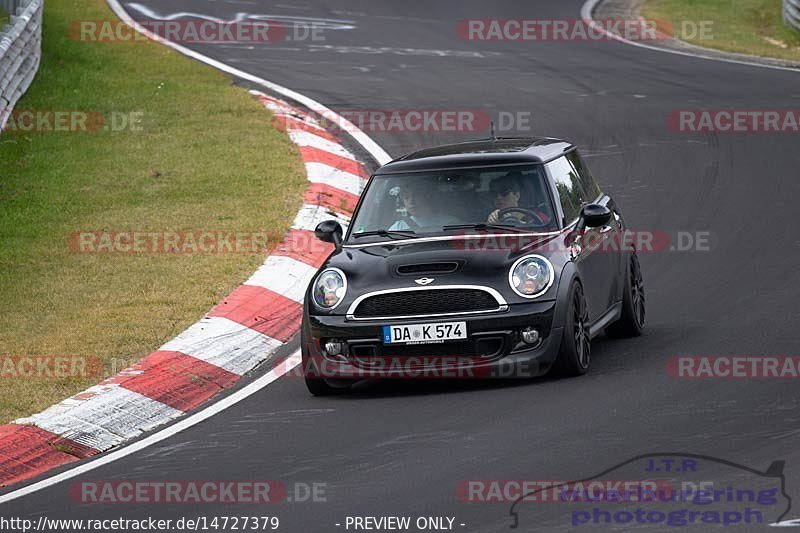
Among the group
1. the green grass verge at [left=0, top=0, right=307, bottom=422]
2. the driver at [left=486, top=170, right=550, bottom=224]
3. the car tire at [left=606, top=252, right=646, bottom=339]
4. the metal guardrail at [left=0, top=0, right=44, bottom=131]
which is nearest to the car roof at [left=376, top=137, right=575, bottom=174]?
the driver at [left=486, top=170, right=550, bottom=224]

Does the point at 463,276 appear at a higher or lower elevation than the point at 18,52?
lower

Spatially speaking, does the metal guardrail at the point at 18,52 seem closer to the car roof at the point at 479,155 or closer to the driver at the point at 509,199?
the car roof at the point at 479,155

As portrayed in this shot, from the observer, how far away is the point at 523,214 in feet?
32.4

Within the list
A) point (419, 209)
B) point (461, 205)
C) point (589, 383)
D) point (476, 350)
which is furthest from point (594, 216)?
point (476, 350)

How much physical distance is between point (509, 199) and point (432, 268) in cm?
104

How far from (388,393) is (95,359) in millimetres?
2195

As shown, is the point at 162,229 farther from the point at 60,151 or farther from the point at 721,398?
the point at 721,398

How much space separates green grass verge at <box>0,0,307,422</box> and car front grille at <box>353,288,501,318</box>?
2.08m

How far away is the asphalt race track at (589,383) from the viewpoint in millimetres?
7137

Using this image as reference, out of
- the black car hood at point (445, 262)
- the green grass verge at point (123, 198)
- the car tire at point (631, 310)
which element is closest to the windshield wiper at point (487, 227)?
the black car hood at point (445, 262)

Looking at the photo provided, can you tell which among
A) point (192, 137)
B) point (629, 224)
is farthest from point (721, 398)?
point (192, 137)

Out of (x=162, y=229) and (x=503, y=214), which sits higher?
(x=503, y=214)

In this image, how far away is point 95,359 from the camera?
10203mm

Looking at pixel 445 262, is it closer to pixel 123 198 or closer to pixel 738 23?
pixel 123 198
